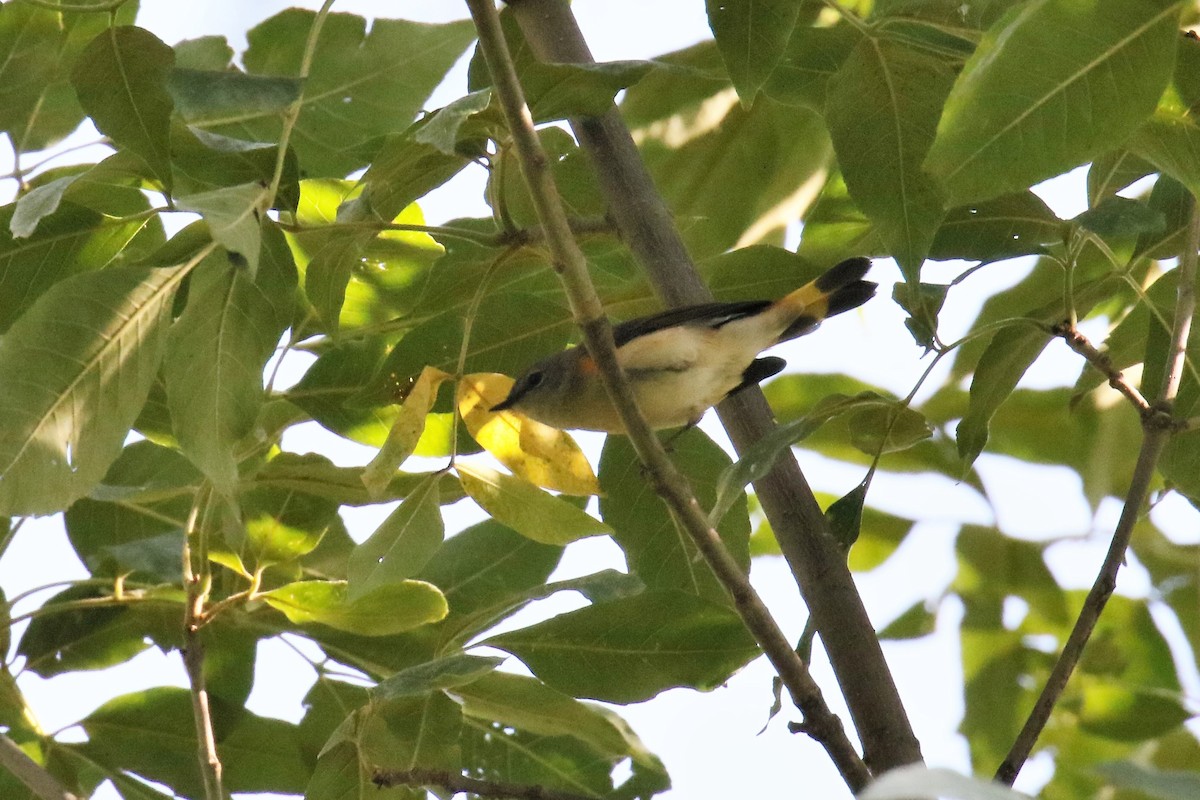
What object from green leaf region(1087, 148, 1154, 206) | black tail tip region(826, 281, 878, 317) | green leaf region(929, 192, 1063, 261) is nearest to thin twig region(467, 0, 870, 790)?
green leaf region(929, 192, 1063, 261)

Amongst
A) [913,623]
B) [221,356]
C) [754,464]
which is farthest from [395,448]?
[913,623]

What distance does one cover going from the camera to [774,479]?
1.72 metres

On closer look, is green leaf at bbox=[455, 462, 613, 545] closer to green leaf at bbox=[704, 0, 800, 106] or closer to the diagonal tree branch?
the diagonal tree branch

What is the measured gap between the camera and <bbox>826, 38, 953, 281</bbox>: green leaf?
1.60 m

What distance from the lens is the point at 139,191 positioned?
6.15 feet

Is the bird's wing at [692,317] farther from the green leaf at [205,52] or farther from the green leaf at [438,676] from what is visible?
the green leaf at [205,52]

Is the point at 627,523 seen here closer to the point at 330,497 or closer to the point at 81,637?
the point at 330,497

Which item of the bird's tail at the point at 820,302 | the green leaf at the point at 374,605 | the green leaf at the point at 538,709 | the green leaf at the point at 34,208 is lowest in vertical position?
the green leaf at the point at 538,709

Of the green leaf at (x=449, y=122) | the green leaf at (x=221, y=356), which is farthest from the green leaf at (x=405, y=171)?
the green leaf at (x=221, y=356)

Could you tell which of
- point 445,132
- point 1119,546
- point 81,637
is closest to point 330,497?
point 81,637

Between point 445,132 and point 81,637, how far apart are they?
1394 millimetres

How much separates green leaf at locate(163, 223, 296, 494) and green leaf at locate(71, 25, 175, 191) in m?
0.18

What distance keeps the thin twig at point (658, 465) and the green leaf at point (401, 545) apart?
31 centimetres

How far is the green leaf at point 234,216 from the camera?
1176 millimetres
